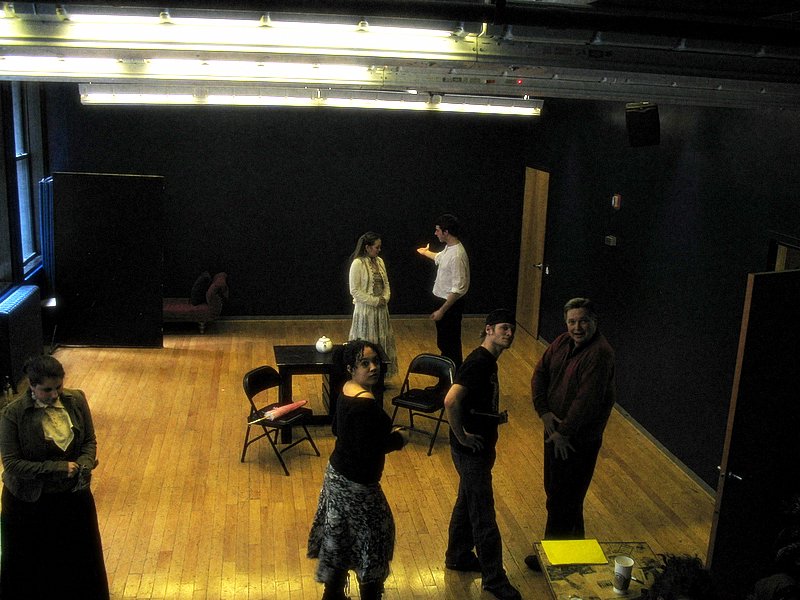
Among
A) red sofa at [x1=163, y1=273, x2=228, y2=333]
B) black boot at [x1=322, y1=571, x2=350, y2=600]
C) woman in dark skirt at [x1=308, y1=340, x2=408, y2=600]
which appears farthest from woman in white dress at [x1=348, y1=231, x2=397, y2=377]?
black boot at [x1=322, y1=571, x2=350, y2=600]

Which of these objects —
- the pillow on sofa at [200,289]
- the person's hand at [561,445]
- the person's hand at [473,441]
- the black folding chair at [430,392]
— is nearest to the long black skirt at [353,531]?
the person's hand at [473,441]

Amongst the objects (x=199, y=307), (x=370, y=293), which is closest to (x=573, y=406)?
(x=370, y=293)

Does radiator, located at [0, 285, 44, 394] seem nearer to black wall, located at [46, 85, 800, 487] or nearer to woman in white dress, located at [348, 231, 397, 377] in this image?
black wall, located at [46, 85, 800, 487]

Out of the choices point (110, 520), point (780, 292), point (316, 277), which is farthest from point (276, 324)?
point (780, 292)

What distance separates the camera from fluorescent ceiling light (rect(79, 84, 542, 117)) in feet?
28.0

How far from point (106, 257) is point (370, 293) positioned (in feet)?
11.3

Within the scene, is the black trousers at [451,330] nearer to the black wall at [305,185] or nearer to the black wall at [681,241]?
the black wall at [681,241]

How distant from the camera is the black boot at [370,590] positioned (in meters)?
5.00

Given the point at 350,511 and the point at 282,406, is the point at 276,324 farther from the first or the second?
the point at 350,511

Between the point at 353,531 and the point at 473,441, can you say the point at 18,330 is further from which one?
the point at 473,441

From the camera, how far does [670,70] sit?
4.73 metres

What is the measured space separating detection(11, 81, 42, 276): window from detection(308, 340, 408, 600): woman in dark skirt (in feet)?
22.2

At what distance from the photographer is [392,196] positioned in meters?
12.0

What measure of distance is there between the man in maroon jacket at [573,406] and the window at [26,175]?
7039mm
